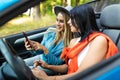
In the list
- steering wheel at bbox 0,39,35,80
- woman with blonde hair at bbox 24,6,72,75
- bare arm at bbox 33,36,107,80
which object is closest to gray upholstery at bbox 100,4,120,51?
woman with blonde hair at bbox 24,6,72,75

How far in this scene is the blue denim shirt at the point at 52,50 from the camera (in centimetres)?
331

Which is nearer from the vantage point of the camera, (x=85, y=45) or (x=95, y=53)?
(x=95, y=53)

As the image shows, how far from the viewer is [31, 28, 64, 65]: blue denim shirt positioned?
3.31m

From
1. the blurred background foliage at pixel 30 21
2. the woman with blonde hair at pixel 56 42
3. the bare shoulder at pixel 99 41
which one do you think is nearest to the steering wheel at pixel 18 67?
the blurred background foliage at pixel 30 21

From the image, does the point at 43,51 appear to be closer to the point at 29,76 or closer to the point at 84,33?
the point at 84,33

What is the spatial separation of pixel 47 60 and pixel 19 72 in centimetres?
127

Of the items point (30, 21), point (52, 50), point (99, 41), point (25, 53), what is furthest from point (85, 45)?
point (25, 53)

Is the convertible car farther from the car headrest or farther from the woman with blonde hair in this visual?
the woman with blonde hair

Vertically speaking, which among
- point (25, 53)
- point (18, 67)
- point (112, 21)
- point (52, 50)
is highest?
point (18, 67)

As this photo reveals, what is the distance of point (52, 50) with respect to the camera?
3.47 m

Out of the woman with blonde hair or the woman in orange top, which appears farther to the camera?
the woman with blonde hair

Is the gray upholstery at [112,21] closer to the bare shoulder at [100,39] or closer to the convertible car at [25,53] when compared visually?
the convertible car at [25,53]

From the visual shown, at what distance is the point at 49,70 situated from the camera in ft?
10.4

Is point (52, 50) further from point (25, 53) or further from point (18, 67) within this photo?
point (18, 67)
